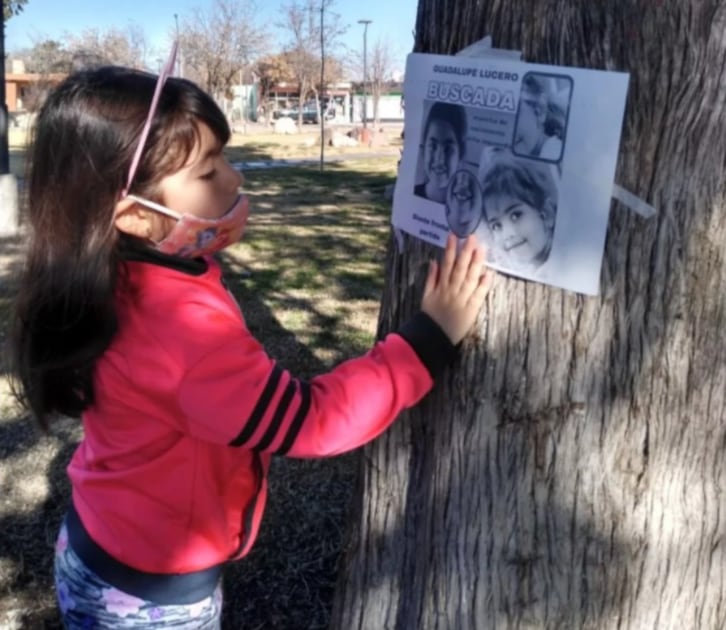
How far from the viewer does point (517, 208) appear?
1396 mm

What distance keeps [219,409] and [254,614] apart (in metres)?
1.54

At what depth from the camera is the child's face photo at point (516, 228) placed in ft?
4.53

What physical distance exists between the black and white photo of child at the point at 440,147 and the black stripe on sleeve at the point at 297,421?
0.39 m

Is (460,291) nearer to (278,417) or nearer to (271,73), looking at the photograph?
(278,417)

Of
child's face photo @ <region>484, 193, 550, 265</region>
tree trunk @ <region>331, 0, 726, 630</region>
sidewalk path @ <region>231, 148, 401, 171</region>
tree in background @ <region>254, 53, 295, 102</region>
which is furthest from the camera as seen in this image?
tree in background @ <region>254, 53, 295, 102</region>

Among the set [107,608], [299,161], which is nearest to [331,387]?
[107,608]

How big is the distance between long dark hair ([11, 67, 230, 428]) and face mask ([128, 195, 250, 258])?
0.19 ft

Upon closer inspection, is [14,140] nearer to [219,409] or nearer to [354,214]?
[354,214]

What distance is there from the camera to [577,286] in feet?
4.46

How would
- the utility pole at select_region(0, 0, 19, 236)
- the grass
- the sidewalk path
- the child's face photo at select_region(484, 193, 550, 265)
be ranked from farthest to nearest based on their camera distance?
the sidewalk path, the utility pole at select_region(0, 0, 19, 236), the grass, the child's face photo at select_region(484, 193, 550, 265)

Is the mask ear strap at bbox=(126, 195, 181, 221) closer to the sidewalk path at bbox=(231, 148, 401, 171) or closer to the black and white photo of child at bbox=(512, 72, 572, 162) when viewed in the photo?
the black and white photo of child at bbox=(512, 72, 572, 162)

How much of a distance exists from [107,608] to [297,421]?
2.01ft

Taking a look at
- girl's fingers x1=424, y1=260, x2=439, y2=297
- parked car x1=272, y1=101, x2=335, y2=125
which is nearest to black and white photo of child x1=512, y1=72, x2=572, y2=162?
girl's fingers x1=424, y1=260, x2=439, y2=297

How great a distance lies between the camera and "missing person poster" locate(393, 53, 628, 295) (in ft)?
4.22
